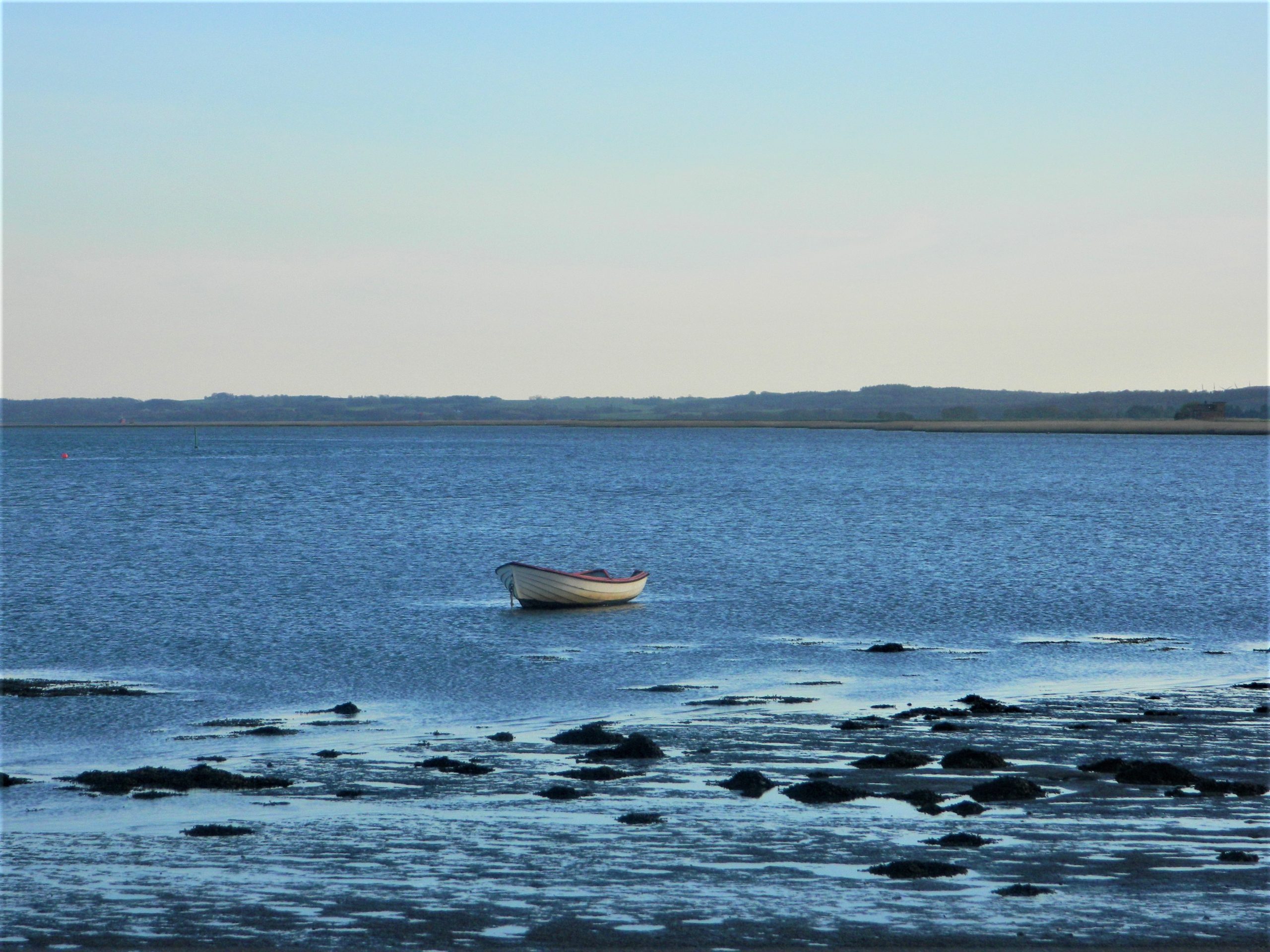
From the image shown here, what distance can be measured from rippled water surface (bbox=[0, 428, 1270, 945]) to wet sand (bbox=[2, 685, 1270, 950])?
0.07m

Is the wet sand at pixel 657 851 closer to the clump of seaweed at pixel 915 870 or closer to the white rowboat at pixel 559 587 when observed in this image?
the clump of seaweed at pixel 915 870

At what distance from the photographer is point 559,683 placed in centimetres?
2797

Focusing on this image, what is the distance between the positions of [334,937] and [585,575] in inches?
1120

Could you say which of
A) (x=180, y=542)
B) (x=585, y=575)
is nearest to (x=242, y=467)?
(x=180, y=542)

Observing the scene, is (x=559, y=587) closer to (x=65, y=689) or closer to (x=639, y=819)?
(x=65, y=689)

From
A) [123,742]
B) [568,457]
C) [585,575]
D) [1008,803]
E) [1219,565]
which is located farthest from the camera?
[568,457]

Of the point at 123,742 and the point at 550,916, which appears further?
the point at 123,742

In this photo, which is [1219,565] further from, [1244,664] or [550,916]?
[550,916]

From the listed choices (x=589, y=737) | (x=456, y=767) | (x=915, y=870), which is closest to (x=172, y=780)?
(x=456, y=767)

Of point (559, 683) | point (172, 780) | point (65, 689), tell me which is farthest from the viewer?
point (559, 683)

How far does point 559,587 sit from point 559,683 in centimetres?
1191

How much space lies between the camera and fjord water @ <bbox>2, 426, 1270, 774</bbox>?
26.7m

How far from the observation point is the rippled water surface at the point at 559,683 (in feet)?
43.6

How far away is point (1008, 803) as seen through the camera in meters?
16.8
